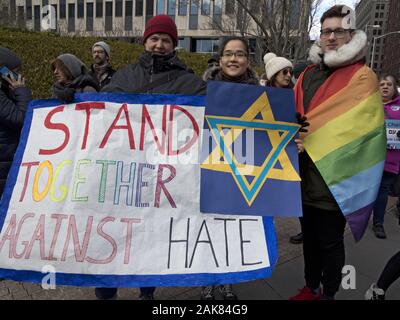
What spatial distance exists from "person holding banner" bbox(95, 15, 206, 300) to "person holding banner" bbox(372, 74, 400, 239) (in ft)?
10.0

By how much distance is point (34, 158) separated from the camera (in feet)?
7.47

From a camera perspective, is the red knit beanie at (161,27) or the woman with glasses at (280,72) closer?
the red knit beanie at (161,27)

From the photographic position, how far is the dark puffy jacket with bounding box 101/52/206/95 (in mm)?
2352

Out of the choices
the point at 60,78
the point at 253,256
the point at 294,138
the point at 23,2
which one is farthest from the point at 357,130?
the point at 23,2

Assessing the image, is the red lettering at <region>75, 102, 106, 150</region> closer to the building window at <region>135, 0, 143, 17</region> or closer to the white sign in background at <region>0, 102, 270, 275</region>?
the white sign in background at <region>0, 102, 270, 275</region>

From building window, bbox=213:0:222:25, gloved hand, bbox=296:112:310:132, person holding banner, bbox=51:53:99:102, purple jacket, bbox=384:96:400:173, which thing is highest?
building window, bbox=213:0:222:25

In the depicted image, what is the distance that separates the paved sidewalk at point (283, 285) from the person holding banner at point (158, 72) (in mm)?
1649

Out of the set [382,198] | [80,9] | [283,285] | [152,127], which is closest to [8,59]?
[152,127]

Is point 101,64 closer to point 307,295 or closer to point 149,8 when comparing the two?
point 307,295

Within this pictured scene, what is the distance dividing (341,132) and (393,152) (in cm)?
263

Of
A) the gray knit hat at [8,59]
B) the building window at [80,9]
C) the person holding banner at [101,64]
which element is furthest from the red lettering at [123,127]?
the building window at [80,9]

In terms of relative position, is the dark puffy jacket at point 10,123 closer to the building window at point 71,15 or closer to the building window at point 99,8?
the building window at point 99,8

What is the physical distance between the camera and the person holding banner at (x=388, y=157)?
14.3 ft

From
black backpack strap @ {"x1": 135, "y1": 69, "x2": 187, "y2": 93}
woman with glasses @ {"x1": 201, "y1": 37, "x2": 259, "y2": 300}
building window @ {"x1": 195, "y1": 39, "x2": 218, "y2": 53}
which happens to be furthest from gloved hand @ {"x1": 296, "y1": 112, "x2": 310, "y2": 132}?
building window @ {"x1": 195, "y1": 39, "x2": 218, "y2": 53}
